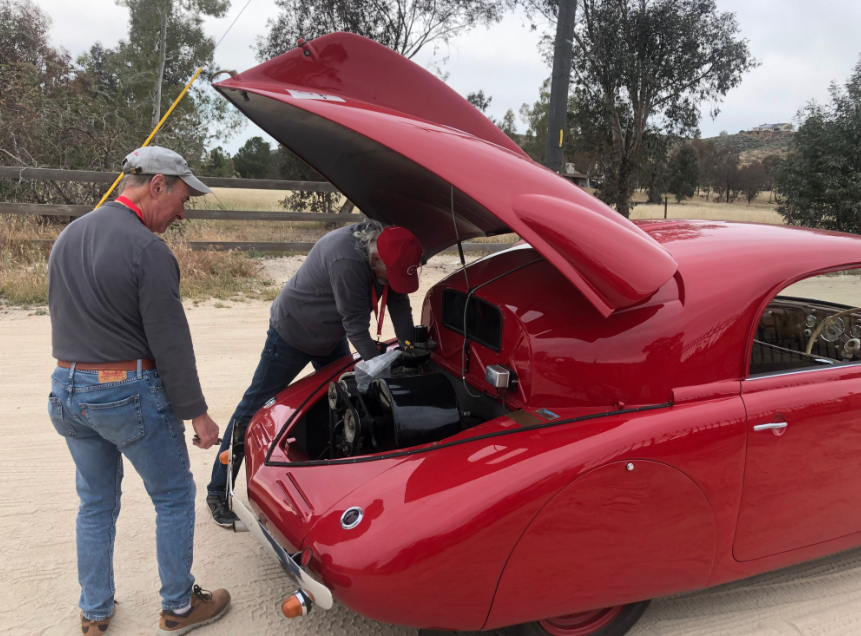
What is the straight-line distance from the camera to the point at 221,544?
3.12 metres

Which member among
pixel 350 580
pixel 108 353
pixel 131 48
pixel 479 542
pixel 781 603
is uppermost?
pixel 131 48

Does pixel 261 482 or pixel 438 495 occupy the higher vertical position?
pixel 438 495

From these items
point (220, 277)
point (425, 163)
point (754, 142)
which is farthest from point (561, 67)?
point (754, 142)

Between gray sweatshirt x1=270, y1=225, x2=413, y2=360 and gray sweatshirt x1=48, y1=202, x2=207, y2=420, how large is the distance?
0.97 meters

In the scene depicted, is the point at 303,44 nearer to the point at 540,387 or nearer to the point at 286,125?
the point at 286,125

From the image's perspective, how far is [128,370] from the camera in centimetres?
220

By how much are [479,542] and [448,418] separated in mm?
761

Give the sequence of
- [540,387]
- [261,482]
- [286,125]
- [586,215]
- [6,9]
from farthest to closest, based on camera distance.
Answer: [6,9] < [286,125] < [261,482] < [540,387] < [586,215]

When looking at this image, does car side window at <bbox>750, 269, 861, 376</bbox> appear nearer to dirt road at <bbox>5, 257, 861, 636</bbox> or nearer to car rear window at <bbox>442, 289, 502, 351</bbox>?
dirt road at <bbox>5, 257, 861, 636</bbox>

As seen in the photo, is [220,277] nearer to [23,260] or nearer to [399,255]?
[23,260]

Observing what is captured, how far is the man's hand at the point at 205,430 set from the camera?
237cm

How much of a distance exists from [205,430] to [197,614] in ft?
2.57

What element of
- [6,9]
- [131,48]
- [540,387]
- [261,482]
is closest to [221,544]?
[261,482]

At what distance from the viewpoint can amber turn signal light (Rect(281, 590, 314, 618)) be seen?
1935 mm
